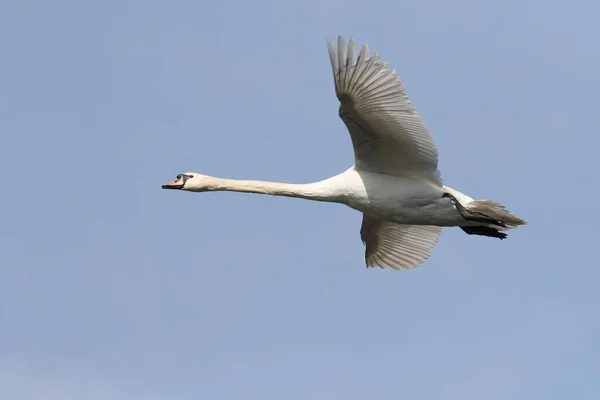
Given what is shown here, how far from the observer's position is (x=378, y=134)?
19109 millimetres

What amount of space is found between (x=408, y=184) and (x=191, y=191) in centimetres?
338

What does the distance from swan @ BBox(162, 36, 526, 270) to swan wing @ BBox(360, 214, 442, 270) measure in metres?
1.81

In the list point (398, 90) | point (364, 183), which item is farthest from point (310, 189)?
point (398, 90)

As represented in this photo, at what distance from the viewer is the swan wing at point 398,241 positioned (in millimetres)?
21875

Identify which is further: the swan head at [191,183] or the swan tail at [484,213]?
the swan head at [191,183]

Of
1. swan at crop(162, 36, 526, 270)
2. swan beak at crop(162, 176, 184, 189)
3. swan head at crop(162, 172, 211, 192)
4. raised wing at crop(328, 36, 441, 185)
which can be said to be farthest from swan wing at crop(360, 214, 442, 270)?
swan beak at crop(162, 176, 184, 189)

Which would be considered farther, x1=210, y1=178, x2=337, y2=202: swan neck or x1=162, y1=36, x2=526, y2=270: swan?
x1=210, y1=178, x2=337, y2=202: swan neck

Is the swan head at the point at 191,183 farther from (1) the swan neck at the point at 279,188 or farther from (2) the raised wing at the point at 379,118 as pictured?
(2) the raised wing at the point at 379,118

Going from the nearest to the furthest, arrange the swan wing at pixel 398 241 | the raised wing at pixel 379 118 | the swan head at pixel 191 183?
1. the raised wing at pixel 379 118
2. the swan head at pixel 191 183
3. the swan wing at pixel 398 241

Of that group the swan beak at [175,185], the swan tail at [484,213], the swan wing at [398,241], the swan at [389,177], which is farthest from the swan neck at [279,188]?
the swan wing at [398,241]

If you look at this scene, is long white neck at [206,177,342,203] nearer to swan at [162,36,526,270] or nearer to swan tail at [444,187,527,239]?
swan at [162,36,526,270]

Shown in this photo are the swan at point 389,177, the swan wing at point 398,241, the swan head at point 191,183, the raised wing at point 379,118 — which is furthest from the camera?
the swan wing at point 398,241

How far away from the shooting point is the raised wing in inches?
717

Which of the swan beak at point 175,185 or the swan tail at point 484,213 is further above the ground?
the swan beak at point 175,185
